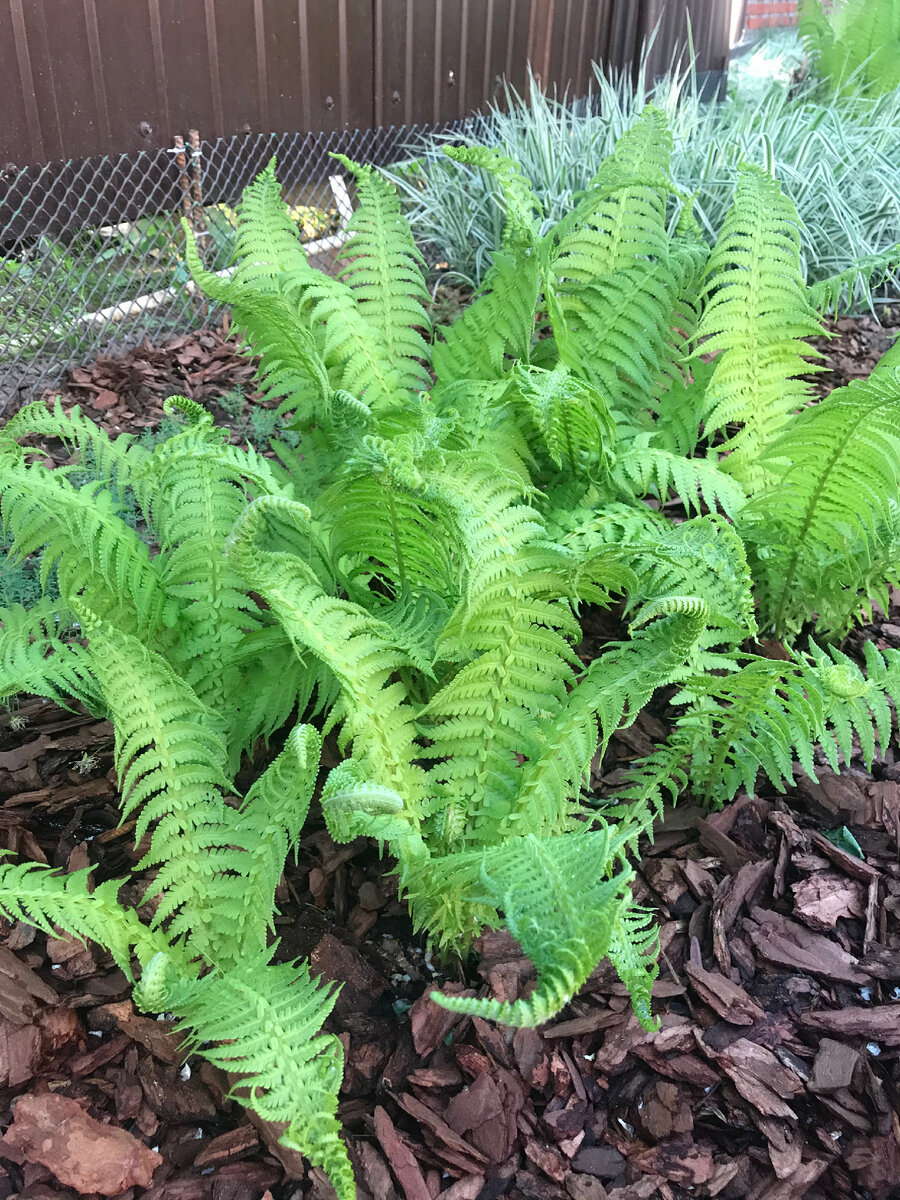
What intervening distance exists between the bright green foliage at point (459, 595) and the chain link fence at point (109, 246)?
1195mm

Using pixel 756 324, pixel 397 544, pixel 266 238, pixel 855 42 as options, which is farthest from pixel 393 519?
pixel 855 42

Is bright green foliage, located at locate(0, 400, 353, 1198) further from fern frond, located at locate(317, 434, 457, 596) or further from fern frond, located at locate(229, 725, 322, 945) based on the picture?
fern frond, located at locate(317, 434, 457, 596)

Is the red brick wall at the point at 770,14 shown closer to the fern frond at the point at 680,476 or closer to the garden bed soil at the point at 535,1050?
the fern frond at the point at 680,476

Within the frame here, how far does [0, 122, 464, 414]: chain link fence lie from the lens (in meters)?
3.07

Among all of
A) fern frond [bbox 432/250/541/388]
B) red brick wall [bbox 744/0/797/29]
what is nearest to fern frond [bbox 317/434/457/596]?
fern frond [bbox 432/250/541/388]

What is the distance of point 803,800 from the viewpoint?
1688 mm

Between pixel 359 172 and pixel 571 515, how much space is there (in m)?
0.92

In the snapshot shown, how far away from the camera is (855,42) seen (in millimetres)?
5434

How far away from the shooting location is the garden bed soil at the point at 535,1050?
1.17 meters

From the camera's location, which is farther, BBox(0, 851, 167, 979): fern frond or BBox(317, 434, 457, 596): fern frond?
BBox(317, 434, 457, 596): fern frond

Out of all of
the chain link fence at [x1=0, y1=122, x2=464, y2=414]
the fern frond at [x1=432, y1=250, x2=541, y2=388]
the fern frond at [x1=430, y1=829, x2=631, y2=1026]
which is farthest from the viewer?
the chain link fence at [x1=0, y1=122, x2=464, y2=414]

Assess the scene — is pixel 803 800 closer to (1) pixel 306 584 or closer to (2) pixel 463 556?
(2) pixel 463 556

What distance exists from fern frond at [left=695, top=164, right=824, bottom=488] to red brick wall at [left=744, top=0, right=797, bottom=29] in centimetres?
942

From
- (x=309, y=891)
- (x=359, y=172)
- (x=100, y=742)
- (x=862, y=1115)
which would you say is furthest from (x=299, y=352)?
(x=862, y=1115)
